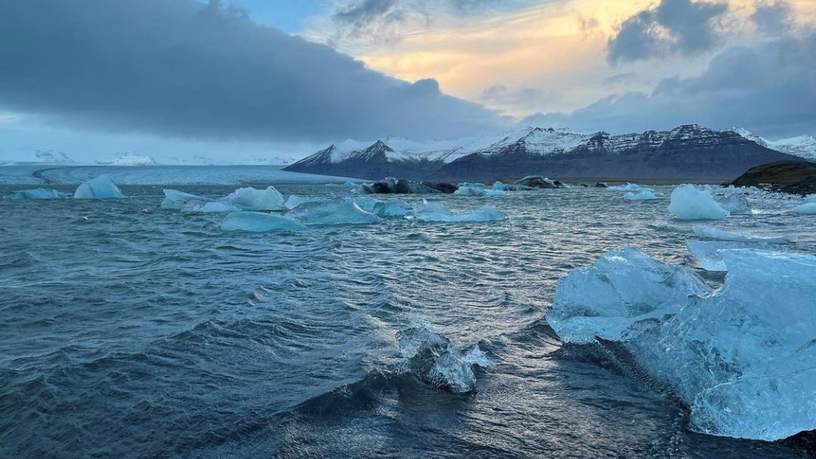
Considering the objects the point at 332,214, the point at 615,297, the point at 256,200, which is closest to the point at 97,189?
the point at 256,200

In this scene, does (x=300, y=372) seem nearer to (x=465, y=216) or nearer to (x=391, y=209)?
(x=465, y=216)

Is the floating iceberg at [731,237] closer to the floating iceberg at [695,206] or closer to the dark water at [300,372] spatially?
the dark water at [300,372]

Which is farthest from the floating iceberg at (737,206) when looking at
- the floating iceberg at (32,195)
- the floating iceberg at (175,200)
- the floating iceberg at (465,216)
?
the floating iceberg at (32,195)

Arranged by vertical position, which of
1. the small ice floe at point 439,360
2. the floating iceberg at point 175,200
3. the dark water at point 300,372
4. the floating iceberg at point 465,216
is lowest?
the floating iceberg at point 175,200

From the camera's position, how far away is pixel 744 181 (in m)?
64.0

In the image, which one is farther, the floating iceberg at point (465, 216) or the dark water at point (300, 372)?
the floating iceberg at point (465, 216)

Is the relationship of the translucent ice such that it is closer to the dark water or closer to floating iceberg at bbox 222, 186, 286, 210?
the dark water

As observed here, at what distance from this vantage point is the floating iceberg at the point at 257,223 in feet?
57.5

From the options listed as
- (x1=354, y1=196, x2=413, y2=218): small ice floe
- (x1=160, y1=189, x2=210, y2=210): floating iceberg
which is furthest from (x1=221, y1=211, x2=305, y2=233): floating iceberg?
(x1=160, y1=189, x2=210, y2=210): floating iceberg

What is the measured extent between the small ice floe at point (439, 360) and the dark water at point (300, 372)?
0.30 ft

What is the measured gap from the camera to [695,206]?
2111 centimetres

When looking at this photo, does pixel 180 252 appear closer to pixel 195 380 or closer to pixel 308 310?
pixel 308 310

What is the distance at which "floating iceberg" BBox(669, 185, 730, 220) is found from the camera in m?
20.9

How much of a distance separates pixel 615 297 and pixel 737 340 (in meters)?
1.87
